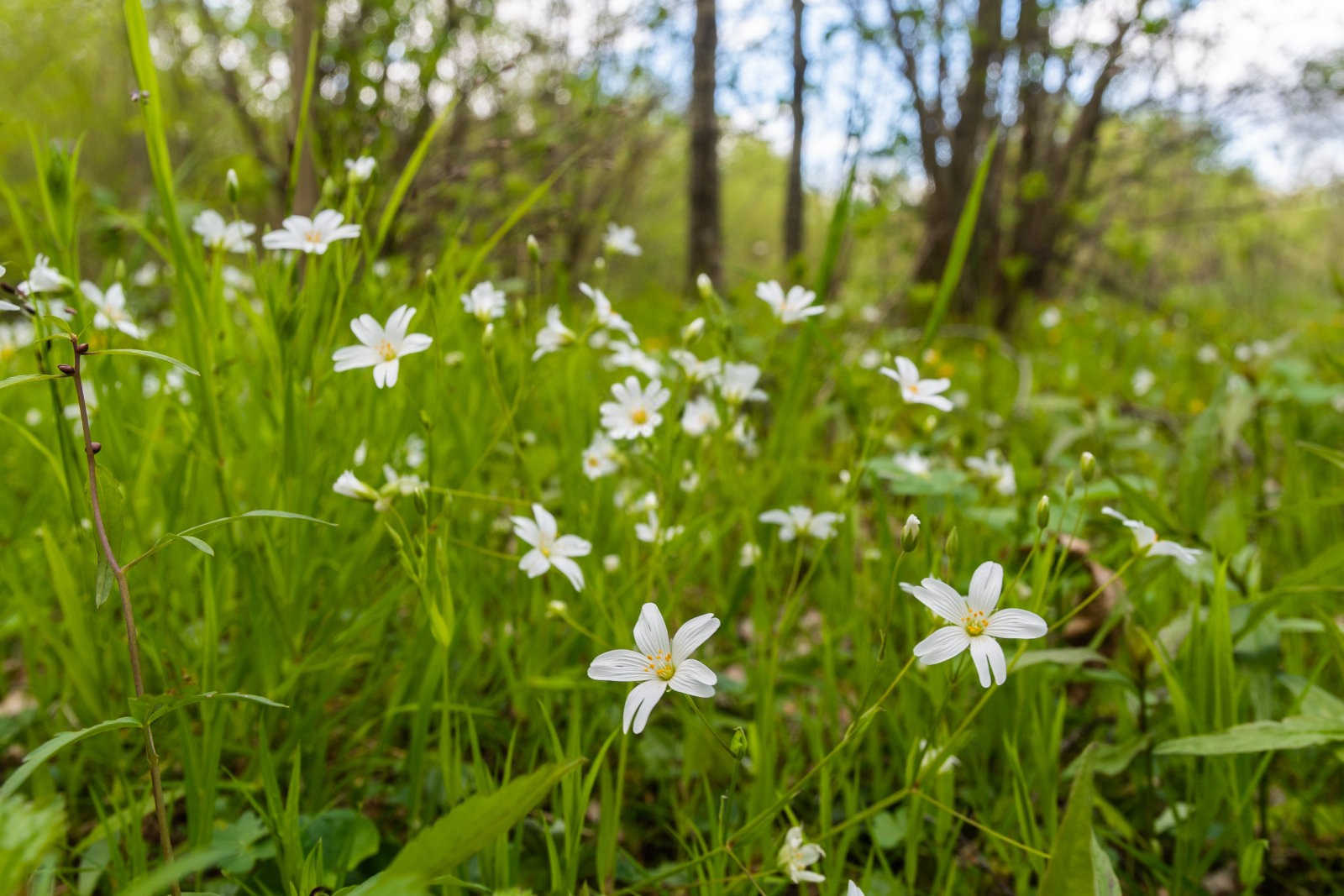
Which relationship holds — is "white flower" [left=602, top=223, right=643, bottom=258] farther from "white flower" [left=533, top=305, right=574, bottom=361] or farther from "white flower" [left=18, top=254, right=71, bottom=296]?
"white flower" [left=18, top=254, right=71, bottom=296]

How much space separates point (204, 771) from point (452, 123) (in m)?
3.42

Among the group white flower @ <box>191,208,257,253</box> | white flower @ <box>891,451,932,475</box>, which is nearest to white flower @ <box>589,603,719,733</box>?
white flower @ <box>891,451,932,475</box>

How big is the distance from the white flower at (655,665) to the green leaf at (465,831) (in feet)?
0.32

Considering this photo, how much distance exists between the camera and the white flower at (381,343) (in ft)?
3.03

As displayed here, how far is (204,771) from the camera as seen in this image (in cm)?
88

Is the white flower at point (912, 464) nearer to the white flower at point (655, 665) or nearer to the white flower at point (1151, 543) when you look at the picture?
the white flower at point (1151, 543)

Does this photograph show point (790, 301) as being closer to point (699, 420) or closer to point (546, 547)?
point (699, 420)

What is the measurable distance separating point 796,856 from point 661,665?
25cm

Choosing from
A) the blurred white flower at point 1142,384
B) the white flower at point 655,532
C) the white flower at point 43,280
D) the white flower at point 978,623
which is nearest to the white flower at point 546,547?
the white flower at point 655,532

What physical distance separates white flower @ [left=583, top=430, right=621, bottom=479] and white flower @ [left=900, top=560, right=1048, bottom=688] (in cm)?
62

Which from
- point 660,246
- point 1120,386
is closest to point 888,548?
point 1120,386

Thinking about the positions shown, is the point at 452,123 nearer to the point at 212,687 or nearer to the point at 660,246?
the point at 212,687

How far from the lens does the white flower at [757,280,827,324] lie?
1.19 meters

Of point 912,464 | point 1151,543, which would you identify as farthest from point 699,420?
point 1151,543
